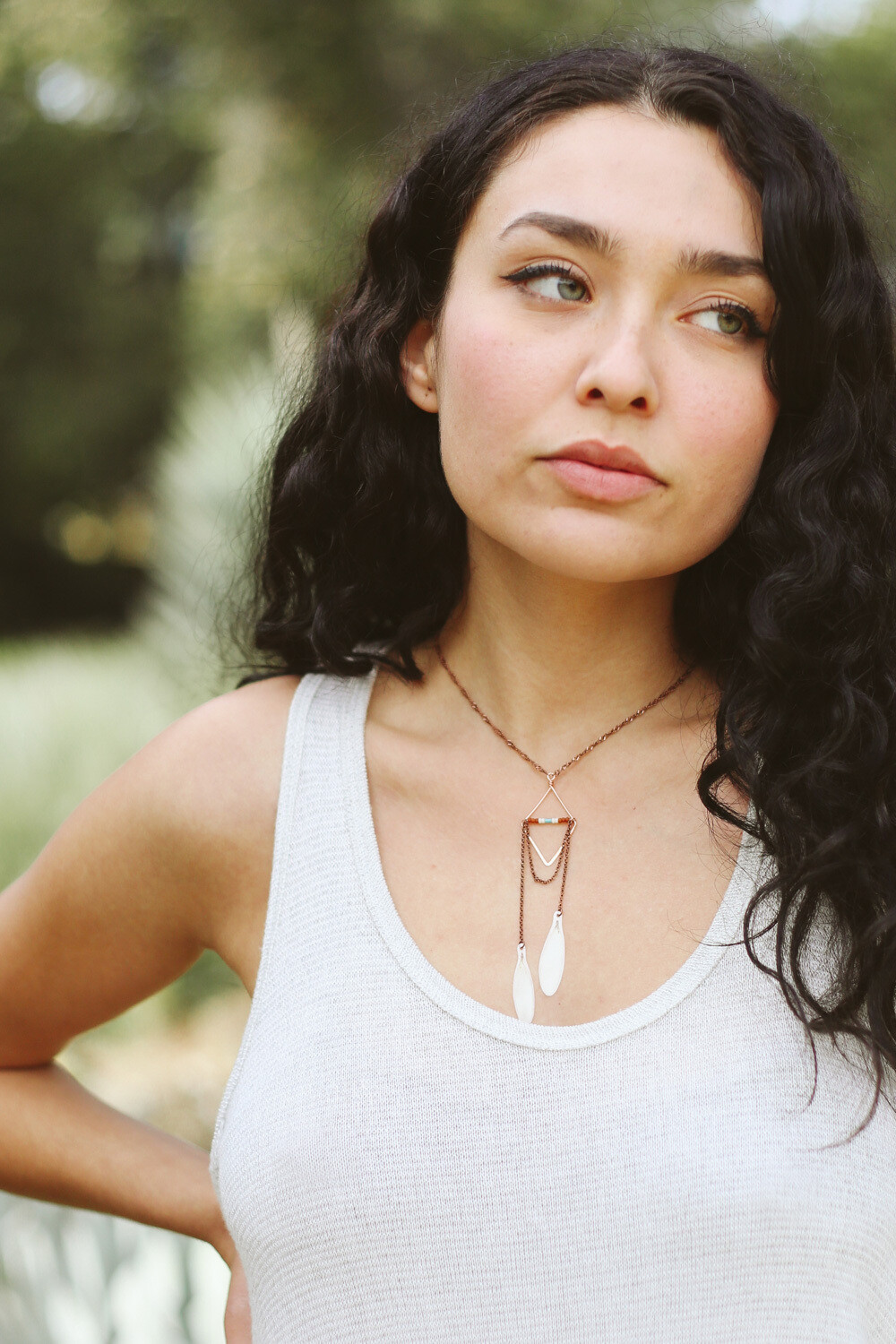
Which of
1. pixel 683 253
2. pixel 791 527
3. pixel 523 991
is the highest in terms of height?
pixel 683 253

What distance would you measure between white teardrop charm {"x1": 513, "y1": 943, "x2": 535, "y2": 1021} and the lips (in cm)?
60

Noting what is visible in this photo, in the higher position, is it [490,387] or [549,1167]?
[490,387]

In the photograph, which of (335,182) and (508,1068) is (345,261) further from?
(335,182)

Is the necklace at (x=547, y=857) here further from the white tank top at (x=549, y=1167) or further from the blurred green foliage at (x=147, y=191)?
the blurred green foliage at (x=147, y=191)

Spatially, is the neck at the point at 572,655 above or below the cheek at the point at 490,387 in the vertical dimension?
below

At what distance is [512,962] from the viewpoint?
153 centimetres

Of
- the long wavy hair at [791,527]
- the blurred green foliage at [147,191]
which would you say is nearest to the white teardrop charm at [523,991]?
the long wavy hair at [791,527]

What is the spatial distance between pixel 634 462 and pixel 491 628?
1.37 ft

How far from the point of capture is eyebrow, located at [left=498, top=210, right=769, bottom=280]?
1.46 m

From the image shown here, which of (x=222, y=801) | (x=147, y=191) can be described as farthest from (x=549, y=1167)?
(x=147, y=191)

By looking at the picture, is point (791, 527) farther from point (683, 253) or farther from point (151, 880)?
point (151, 880)

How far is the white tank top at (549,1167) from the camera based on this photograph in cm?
134

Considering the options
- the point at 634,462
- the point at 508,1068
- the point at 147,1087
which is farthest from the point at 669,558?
the point at 147,1087

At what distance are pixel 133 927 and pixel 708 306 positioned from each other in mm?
1152
